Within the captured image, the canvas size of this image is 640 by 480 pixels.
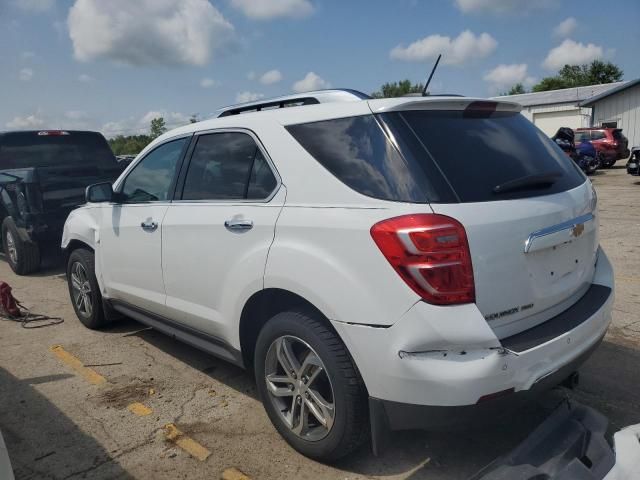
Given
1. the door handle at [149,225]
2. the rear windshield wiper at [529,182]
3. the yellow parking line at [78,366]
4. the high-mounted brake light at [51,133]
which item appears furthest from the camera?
the high-mounted brake light at [51,133]

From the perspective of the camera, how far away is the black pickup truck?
700cm

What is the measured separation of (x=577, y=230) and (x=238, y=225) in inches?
69.0

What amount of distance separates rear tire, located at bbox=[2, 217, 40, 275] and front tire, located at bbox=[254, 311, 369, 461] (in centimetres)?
561

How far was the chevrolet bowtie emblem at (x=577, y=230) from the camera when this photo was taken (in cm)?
261

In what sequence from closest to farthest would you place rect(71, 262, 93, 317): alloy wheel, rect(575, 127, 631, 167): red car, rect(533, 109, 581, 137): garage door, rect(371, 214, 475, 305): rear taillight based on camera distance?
rect(371, 214, 475, 305): rear taillight, rect(71, 262, 93, 317): alloy wheel, rect(575, 127, 631, 167): red car, rect(533, 109, 581, 137): garage door

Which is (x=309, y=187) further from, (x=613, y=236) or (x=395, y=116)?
(x=613, y=236)

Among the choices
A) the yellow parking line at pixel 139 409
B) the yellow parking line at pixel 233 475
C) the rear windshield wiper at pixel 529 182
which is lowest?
the yellow parking line at pixel 233 475

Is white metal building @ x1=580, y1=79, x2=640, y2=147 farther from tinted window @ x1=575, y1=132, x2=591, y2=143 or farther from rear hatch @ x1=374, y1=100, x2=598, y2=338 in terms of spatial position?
rear hatch @ x1=374, y1=100, x2=598, y2=338

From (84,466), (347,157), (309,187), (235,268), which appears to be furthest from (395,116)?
(84,466)

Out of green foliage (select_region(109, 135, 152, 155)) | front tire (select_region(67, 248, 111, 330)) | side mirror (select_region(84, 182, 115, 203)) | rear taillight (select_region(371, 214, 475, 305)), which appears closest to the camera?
rear taillight (select_region(371, 214, 475, 305))

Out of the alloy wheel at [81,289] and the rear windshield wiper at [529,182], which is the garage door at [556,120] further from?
the rear windshield wiper at [529,182]

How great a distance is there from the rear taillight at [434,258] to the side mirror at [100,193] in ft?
9.15

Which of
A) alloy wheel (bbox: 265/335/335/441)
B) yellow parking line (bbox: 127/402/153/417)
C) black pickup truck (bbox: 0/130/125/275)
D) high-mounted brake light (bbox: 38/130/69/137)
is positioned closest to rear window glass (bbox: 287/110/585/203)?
alloy wheel (bbox: 265/335/335/441)

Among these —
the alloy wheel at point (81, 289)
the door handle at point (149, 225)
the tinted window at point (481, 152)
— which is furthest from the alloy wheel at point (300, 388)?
the alloy wheel at point (81, 289)
